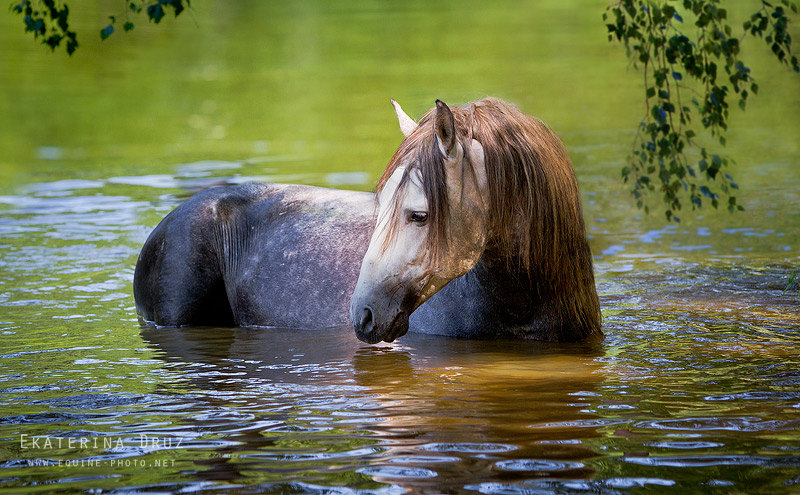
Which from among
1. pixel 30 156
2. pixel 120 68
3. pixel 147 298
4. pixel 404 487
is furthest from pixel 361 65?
pixel 404 487

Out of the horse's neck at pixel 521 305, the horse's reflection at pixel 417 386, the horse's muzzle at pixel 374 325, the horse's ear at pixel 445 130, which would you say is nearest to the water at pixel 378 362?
the horse's reflection at pixel 417 386

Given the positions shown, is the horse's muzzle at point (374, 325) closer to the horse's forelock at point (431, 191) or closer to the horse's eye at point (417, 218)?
the horse's forelock at point (431, 191)

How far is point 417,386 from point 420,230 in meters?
0.77

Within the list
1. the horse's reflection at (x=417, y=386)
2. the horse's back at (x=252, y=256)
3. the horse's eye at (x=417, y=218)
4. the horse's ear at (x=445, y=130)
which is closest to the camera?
the horse's reflection at (x=417, y=386)

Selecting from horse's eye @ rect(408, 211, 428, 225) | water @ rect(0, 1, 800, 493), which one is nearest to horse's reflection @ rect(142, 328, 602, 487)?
water @ rect(0, 1, 800, 493)

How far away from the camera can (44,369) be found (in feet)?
19.1

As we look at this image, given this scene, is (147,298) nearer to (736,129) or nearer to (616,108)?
(736,129)

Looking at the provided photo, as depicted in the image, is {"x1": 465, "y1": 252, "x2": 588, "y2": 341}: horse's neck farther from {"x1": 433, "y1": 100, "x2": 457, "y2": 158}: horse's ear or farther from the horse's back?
the horse's back

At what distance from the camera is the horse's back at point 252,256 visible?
6875mm

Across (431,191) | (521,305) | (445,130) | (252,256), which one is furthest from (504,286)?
(252,256)

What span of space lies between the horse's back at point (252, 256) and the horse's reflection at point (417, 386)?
20 centimetres

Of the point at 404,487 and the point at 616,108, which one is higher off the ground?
the point at 616,108

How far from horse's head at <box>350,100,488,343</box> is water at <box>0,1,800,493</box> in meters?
0.42

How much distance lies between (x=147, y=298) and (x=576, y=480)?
4.45 metres
